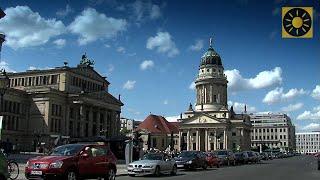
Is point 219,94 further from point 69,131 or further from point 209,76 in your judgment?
point 69,131

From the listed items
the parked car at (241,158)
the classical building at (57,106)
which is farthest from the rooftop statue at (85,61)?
the parked car at (241,158)

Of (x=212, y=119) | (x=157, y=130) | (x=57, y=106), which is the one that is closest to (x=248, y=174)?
(x=57, y=106)

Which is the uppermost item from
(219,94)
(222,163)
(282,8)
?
(219,94)

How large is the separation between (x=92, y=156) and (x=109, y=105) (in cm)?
9482

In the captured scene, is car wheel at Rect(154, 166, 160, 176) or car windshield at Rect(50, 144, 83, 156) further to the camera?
car wheel at Rect(154, 166, 160, 176)

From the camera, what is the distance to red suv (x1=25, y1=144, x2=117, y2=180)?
1828 cm

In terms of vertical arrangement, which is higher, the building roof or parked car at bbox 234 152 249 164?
the building roof

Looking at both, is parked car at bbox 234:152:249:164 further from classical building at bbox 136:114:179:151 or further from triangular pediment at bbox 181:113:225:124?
classical building at bbox 136:114:179:151

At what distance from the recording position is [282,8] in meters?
18.7

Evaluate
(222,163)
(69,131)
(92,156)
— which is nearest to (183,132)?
(69,131)

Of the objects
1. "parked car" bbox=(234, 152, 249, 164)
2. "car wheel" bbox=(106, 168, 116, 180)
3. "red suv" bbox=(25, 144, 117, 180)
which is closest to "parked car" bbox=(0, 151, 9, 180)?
"red suv" bbox=(25, 144, 117, 180)

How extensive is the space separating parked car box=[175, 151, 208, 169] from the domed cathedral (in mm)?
114429

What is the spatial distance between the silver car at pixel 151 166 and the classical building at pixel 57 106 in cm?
6561

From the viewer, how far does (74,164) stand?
18984 millimetres
